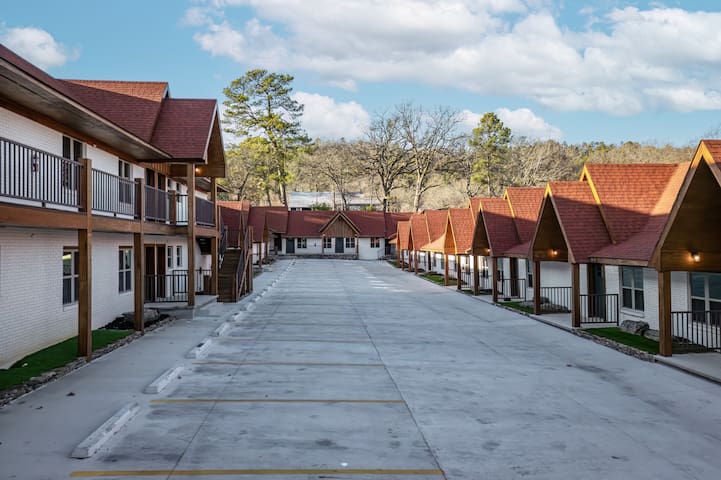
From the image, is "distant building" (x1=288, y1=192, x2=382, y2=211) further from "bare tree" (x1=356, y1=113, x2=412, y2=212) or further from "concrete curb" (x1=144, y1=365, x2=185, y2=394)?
"concrete curb" (x1=144, y1=365, x2=185, y2=394)

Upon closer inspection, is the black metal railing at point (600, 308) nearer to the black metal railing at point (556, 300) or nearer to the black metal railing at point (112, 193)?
the black metal railing at point (556, 300)

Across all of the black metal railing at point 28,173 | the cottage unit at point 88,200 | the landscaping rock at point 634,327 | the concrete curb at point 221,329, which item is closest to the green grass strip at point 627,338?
the landscaping rock at point 634,327

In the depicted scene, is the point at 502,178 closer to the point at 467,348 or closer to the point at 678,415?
the point at 467,348

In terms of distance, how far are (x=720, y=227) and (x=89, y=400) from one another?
1395 centimetres

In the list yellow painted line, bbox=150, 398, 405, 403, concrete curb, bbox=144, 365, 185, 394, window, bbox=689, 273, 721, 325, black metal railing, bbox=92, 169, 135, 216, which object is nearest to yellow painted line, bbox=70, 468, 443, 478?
yellow painted line, bbox=150, 398, 405, 403

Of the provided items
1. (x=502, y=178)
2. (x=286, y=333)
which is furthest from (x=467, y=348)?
(x=502, y=178)

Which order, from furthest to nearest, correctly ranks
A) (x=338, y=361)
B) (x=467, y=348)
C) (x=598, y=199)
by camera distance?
1. (x=598, y=199)
2. (x=467, y=348)
3. (x=338, y=361)

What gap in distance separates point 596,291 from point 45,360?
17.7 meters

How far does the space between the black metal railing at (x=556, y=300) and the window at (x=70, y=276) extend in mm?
16645

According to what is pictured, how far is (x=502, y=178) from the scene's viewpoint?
7794 cm

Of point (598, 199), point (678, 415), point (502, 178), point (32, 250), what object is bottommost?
point (678, 415)

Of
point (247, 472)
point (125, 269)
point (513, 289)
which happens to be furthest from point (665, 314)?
point (125, 269)

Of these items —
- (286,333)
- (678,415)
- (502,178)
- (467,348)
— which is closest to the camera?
(678,415)

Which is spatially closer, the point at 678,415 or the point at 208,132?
the point at 678,415
